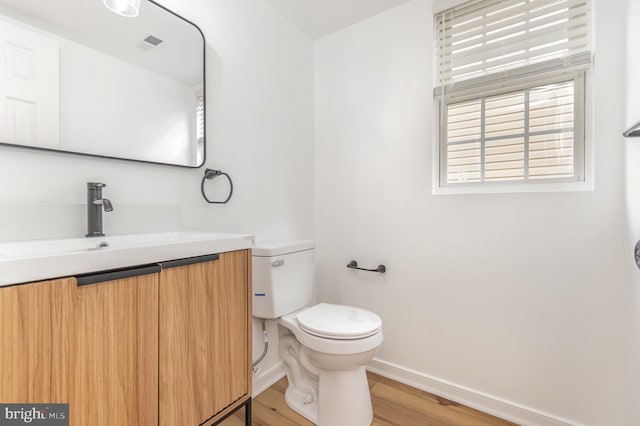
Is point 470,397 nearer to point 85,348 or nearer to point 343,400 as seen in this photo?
point 343,400

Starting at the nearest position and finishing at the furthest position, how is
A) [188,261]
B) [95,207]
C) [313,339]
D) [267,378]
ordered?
[188,261] → [95,207] → [313,339] → [267,378]

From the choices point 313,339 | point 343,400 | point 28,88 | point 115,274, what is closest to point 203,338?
point 115,274

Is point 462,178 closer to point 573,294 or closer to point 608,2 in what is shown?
point 573,294

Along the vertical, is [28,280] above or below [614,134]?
below

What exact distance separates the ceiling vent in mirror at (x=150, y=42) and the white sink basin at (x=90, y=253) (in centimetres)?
79

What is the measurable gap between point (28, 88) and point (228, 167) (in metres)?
0.79

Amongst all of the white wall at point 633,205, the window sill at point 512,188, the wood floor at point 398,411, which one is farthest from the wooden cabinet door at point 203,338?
the white wall at point 633,205

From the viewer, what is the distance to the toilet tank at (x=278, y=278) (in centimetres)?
156

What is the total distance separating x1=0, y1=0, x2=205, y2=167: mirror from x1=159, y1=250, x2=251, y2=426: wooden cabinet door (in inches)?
23.6

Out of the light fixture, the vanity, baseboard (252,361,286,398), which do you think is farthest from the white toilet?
the light fixture

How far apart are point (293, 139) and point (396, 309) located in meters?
1.31

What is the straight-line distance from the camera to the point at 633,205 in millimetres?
1179

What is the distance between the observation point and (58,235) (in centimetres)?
101

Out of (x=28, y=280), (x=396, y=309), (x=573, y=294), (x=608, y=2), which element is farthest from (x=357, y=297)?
(x=608, y=2)
